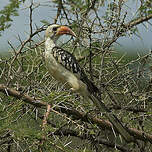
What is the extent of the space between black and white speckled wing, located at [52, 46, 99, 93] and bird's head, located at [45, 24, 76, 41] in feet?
0.34

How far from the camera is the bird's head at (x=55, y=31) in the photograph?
1.96 m

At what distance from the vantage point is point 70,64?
194 cm

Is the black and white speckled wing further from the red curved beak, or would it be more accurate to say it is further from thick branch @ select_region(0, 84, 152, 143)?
thick branch @ select_region(0, 84, 152, 143)

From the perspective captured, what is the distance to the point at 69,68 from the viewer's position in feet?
6.38

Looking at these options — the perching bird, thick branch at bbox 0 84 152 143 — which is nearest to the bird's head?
the perching bird

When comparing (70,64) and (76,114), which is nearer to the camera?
(76,114)

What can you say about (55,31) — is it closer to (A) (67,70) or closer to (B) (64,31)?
(B) (64,31)

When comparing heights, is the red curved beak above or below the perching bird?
above

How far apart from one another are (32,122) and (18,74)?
351mm

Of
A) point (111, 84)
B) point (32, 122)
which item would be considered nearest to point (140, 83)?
point (111, 84)

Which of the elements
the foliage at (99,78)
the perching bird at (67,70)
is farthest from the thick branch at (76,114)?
the perching bird at (67,70)

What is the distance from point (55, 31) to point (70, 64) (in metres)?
0.22

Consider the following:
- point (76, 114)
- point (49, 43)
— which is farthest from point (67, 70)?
point (76, 114)

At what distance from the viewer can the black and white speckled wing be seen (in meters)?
1.93
